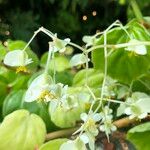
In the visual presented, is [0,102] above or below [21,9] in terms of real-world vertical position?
below

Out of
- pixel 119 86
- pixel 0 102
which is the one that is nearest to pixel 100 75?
pixel 119 86

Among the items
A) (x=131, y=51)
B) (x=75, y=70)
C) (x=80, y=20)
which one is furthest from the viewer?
(x=80, y=20)

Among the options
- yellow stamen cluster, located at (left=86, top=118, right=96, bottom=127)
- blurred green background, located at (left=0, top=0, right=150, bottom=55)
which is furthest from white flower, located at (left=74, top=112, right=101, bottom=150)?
blurred green background, located at (left=0, top=0, right=150, bottom=55)

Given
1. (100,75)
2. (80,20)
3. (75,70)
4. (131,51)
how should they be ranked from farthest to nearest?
1. (80,20)
2. (75,70)
3. (100,75)
4. (131,51)

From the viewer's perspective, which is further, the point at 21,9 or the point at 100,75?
the point at 21,9

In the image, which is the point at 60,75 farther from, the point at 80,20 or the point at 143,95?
the point at 80,20

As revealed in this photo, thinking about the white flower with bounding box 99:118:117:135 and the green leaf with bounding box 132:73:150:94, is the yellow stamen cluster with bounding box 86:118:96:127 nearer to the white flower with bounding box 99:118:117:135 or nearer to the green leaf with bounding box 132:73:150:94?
the white flower with bounding box 99:118:117:135

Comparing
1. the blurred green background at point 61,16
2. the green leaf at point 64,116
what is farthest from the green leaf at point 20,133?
the blurred green background at point 61,16
